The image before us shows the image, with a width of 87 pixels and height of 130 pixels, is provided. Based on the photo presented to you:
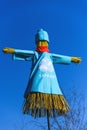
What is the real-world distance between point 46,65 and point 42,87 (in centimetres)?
48

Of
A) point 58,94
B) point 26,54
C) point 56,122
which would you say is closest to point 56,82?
point 58,94

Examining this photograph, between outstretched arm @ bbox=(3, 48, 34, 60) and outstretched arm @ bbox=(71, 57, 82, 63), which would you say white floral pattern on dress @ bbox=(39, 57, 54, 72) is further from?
outstretched arm @ bbox=(71, 57, 82, 63)

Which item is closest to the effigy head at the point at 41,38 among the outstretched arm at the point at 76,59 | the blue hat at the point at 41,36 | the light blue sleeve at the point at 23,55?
the blue hat at the point at 41,36

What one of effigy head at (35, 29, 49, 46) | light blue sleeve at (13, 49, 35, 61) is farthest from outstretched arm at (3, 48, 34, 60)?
effigy head at (35, 29, 49, 46)

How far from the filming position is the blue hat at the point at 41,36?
266 inches

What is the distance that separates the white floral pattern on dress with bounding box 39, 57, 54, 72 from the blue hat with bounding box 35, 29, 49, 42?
0.38 meters

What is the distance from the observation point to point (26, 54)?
667 cm

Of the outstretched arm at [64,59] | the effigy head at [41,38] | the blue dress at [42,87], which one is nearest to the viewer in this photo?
the blue dress at [42,87]

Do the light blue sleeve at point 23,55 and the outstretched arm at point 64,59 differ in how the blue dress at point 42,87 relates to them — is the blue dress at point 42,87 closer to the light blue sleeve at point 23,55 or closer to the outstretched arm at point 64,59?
the light blue sleeve at point 23,55

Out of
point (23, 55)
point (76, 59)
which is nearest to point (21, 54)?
point (23, 55)

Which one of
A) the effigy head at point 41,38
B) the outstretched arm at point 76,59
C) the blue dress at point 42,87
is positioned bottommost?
the blue dress at point 42,87

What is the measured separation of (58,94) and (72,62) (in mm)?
971

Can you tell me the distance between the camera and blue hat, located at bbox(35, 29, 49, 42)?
6746 mm

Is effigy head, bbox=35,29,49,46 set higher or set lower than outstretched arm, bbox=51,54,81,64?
higher
